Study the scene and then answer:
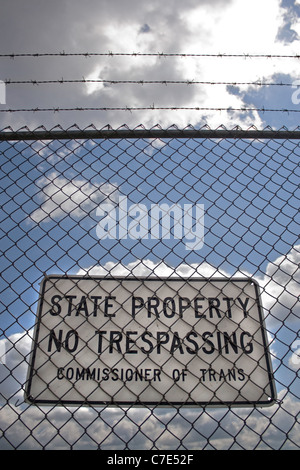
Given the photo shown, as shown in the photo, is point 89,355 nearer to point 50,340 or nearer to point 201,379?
point 50,340

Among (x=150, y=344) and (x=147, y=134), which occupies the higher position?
(x=147, y=134)

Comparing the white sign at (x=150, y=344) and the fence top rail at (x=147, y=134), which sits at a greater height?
the fence top rail at (x=147, y=134)

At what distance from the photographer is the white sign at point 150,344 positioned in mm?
1810

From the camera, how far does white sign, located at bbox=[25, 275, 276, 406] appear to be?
1810 mm

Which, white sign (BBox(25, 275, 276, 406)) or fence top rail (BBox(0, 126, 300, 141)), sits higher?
fence top rail (BBox(0, 126, 300, 141))

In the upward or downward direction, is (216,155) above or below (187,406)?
above

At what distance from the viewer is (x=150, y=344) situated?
191 cm

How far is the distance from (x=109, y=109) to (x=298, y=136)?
146 cm

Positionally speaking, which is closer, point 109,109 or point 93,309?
point 93,309

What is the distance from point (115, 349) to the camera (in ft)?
6.22

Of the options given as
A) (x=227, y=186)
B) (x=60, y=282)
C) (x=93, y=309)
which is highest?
(x=227, y=186)

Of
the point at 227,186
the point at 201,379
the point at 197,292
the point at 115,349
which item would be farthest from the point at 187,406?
the point at 227,186
